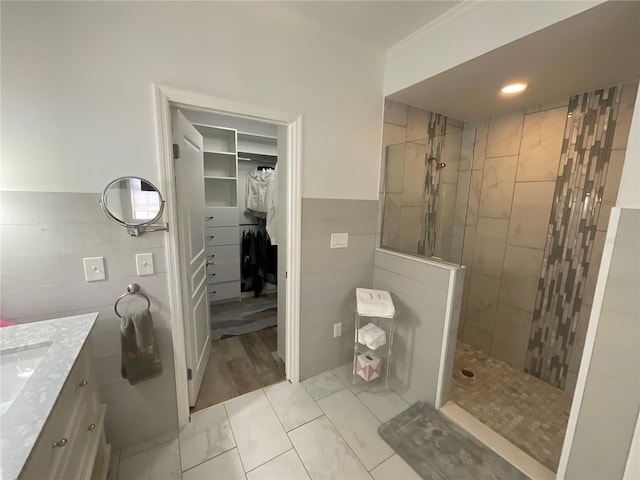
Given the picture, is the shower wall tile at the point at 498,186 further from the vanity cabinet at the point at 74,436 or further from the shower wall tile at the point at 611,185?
the vanity cabinet at the point at 74,436

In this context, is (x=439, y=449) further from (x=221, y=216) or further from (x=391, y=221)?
(x=221, y=216)

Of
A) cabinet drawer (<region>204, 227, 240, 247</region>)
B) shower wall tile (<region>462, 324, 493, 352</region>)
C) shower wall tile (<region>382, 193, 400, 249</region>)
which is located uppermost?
shower wall tile (<region>382, 193, 400, 249</region>)

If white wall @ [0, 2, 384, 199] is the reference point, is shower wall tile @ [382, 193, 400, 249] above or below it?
below

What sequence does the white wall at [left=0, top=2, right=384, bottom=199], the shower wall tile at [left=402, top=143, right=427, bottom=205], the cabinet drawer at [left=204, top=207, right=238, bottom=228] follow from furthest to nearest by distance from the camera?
the cabinet drawer at [left=204, top=207, right=238, bottom=228], the shower wall tile at [left=402, top=143, right=427, bottom=205], the white wall at [left=0, top=2, right=384, bottom=199]

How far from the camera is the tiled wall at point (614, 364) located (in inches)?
38.8

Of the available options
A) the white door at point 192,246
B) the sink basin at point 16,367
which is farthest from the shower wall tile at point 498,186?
the sink basin at point 16,367

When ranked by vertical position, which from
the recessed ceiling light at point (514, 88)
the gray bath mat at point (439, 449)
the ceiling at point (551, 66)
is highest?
the recessed ceiling light at point (514, 88)

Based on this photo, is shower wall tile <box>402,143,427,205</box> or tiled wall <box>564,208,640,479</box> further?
shower wall tile <box>402,143,427,205</box>

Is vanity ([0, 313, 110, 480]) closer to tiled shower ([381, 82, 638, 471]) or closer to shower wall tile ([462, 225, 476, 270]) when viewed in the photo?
tiled shower ([381, 82, 638, 471])

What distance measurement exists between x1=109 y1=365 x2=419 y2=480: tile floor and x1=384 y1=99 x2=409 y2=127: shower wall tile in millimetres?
2137

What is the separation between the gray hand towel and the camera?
4.34 ft

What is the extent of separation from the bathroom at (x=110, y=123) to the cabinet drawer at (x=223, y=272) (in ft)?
6.12

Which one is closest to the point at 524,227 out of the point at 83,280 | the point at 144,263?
the point at 144,263

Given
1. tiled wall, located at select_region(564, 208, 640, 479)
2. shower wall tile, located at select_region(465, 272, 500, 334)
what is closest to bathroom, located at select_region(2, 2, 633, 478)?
tiled wall, located at select_region(564, 208, 640, 479)
